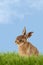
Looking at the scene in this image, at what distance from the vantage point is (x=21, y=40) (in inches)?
479

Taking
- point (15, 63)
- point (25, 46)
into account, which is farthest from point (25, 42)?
point (15, 63)

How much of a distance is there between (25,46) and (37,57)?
0.56 metres

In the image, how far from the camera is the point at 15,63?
1149cm

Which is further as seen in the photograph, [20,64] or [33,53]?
[33,53]

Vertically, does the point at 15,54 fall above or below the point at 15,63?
above

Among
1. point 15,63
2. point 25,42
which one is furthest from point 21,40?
point 15,63

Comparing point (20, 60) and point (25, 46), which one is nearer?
point (20, 60)

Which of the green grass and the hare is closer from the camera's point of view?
the green grass

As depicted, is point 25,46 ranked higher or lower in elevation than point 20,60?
higher

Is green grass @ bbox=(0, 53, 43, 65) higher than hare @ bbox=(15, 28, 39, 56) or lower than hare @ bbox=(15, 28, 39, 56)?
lower

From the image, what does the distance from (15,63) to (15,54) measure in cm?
110

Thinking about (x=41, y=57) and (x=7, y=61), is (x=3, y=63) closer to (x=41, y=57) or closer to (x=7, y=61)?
(x=7, y=61)

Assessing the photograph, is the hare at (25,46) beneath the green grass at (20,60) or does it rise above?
above

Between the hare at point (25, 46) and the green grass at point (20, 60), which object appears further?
the hare at point (25, 46)
